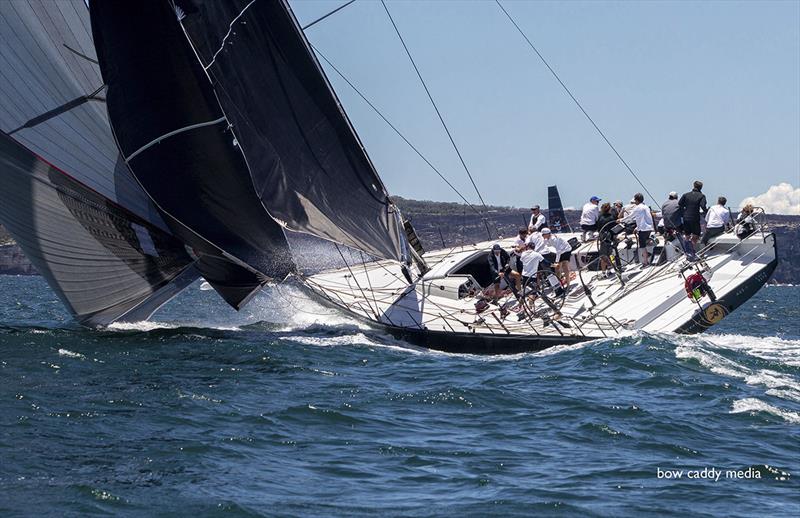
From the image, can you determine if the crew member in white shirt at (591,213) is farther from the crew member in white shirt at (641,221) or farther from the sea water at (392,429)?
the sea water at (392,429)

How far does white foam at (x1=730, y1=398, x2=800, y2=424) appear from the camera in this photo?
1039 centimetres

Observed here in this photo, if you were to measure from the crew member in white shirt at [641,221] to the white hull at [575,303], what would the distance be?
0.35 meters

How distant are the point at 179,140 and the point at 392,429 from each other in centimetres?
733

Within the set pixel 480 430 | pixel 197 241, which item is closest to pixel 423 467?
pixel 480 430

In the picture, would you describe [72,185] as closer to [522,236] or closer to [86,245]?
[86,245]

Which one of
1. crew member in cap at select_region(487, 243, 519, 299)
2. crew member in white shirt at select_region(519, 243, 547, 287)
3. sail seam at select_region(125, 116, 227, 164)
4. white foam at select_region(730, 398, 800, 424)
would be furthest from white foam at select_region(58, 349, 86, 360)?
white foam at select_region(730, 398, 800, 424)

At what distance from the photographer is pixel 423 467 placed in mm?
8484

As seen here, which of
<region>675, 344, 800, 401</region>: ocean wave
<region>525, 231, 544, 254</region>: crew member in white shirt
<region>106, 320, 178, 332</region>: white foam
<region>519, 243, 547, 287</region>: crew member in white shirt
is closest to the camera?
<region>675, 344, 800, 401</region>: ocean wave

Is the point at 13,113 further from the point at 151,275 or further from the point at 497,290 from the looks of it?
the point at 497,290

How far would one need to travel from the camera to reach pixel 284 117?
17.2m

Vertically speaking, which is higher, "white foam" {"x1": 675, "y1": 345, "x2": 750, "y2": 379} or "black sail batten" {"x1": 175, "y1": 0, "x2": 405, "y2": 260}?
"black sail batten" {"x1": 175, "y1": 0, "x2": 405, "y2": 260}

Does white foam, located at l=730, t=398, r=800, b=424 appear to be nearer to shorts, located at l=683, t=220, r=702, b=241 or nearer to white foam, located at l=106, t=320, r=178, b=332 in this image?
shorts, located at l=683, t=220, r=702, b=241

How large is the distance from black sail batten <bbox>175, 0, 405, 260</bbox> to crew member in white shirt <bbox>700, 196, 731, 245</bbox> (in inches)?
217

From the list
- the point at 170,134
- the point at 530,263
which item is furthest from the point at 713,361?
the point at 170,134
